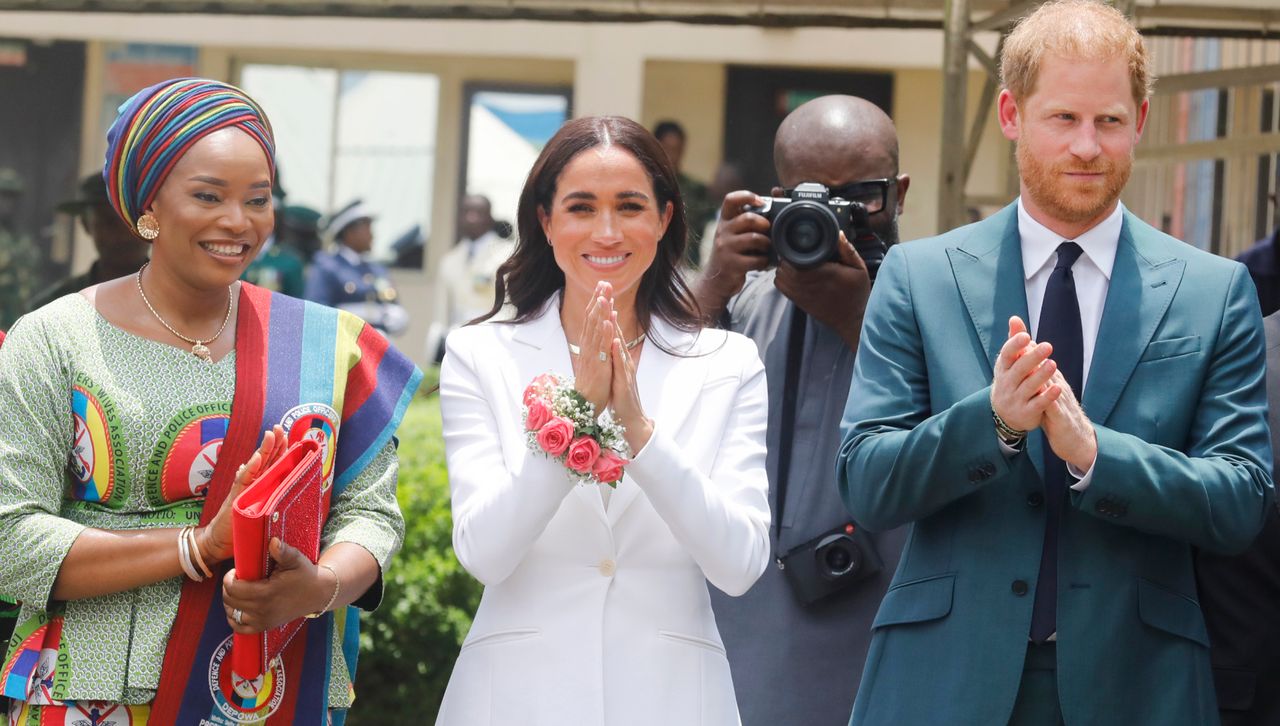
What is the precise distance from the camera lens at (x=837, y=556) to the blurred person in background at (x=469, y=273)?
842 cm

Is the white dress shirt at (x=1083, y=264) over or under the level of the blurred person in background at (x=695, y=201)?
under

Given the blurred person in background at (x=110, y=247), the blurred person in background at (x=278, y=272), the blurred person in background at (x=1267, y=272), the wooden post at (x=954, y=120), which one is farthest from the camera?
the blurred person in background at (x=278, y=272)

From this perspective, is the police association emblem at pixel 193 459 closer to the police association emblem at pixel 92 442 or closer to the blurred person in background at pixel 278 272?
the police association emblem at pixel 92 442

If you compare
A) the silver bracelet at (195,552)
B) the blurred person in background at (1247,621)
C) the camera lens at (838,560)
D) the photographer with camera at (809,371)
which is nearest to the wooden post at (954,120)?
the photographer with camera at (809,371)

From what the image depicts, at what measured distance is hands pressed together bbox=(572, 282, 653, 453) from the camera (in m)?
2.98

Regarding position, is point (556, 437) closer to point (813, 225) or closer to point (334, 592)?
point (334, 592)

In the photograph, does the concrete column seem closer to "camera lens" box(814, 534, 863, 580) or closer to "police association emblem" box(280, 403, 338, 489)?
"camera lens" box(814, 534, 863, 580)

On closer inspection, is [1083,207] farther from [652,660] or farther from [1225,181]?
[1225,181]

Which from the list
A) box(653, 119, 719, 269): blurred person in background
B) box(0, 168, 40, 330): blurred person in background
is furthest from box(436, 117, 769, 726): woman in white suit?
box(0, 168, 40, 330): blurred person in background

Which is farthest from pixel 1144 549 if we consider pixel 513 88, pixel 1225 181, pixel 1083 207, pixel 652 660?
pixel 513 88

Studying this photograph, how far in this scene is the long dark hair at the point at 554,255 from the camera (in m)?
3.44

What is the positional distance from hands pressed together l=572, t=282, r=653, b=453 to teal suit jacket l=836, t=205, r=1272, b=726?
1.26ft

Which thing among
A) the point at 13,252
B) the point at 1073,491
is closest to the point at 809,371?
the point at 1073,491

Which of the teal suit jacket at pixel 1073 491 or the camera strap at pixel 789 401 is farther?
the camera strap at pixel 789 401
